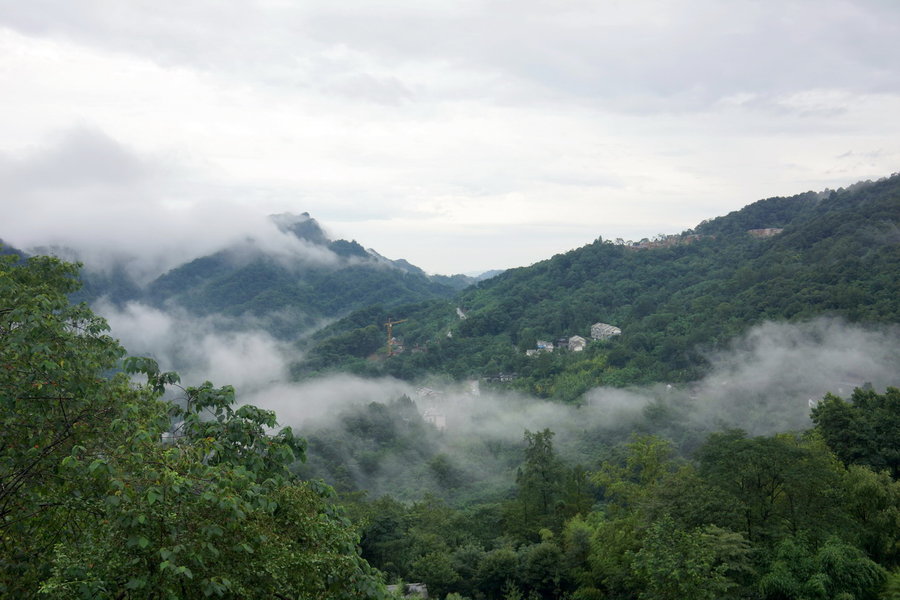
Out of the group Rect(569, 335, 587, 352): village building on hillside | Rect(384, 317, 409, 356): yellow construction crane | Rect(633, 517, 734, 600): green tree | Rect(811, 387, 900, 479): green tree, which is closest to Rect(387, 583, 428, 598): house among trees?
Rect(633, 517, 734, 600): green tree

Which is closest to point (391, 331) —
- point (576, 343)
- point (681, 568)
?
point (576, 343)

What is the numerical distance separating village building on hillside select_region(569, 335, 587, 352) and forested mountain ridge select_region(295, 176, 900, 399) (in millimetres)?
1781

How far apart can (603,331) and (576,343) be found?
3.20 metres

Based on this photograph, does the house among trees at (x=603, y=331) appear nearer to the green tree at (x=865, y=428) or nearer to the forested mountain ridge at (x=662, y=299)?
the forested mountain ridge at (x=662, y=299)

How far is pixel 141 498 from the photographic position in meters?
3.97

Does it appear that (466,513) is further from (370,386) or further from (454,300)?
(454,300)

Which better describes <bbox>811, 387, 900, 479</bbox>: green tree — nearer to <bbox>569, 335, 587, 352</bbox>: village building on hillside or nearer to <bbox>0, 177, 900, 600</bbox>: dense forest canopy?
<bbox>0, 177, 900, 600</bbox>: dense forest canopy

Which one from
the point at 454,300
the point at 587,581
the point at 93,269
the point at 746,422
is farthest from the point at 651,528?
the point at 93,269

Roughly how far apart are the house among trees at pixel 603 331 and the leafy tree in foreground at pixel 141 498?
5285cm

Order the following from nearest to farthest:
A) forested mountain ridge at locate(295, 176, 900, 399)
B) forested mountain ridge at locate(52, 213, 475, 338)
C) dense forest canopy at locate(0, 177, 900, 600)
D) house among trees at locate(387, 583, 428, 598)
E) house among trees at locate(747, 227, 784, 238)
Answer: dense forest canopy at locate(0, 177, 900, 600) < house among trees at locate(387, 583, 428, 598) < forested mountain ridge at locate(295, 176, 900, 399) < house among trees at locate(747, 227, 784, 238) < forested mountain ridge at locate(52, 213, 475, 338)

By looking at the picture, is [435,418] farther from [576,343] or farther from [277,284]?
[277,284]

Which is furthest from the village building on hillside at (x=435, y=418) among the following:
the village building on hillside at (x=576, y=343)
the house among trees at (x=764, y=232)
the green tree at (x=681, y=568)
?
the house among trees at (x=764, y=232)

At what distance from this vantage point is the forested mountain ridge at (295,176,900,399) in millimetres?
45219

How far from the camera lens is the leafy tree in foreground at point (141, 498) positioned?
387 centimetres
